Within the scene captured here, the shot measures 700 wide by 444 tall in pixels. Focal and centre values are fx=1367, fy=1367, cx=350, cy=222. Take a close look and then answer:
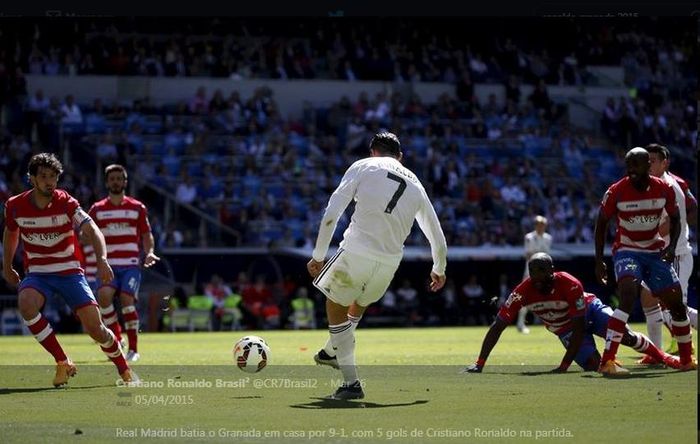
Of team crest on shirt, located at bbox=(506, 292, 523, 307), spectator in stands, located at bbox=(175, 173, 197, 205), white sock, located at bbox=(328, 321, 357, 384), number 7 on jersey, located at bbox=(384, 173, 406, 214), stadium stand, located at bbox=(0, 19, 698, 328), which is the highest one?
stadium stand, located at bbox=(0, 19, 698, 328)

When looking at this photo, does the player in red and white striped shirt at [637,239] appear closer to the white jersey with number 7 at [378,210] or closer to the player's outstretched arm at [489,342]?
the player's outstretched arm at [489,342]

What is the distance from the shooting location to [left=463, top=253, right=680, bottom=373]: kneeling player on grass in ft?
46.2

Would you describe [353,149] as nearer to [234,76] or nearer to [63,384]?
[234,76]

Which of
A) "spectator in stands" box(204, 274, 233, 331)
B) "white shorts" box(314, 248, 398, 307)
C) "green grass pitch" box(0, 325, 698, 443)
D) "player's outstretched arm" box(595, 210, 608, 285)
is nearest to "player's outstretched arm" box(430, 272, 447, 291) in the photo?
"white shorts" box(314, 248, 398, 307)

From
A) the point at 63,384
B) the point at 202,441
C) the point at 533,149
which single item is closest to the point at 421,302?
the point at 533,149

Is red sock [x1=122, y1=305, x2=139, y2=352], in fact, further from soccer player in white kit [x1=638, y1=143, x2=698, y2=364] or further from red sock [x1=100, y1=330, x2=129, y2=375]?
soccer player in white kit [x1=638, y1=143, x2=698, y2=364]

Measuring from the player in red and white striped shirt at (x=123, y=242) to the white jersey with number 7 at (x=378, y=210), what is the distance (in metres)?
6.67

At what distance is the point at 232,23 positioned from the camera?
41.2 metres

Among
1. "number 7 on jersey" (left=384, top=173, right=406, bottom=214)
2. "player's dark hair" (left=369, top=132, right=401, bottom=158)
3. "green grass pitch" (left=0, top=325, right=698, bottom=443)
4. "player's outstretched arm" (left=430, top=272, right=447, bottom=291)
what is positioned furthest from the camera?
"player's outstretched arm" (left=430, top=272, right=447, bottom=291)

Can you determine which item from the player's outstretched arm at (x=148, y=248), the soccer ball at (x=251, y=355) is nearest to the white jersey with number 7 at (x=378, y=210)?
the soccer ball at (x=251, y=355)

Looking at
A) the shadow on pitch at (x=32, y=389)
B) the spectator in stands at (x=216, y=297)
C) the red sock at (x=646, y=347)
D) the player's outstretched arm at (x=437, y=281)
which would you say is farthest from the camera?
the spectator in stands at (x=216, y=297)

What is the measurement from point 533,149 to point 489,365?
86.4 ft

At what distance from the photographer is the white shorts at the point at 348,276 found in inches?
451

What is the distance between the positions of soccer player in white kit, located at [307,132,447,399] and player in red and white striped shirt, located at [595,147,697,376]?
2813 millimetres
